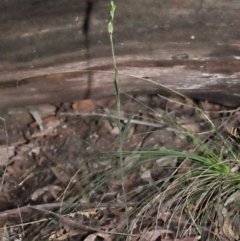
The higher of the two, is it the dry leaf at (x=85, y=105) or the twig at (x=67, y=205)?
the dry leaf at (x=85, y=105)

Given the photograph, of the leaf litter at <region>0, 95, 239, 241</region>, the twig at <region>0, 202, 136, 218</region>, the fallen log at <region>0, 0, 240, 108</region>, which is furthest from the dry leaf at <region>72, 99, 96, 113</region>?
the twig at <region>0, 202, 136, 218</region>

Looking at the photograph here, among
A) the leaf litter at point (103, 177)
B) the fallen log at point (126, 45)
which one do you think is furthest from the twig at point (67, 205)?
the fallen log at point (126, 45)

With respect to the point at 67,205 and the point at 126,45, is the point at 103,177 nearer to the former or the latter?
the point at 67,205

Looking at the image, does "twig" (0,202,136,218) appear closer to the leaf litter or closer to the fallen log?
the leaf litter

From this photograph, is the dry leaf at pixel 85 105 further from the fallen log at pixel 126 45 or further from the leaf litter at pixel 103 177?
the fallen log at pixel 126 45

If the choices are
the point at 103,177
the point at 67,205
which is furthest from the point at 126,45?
the point at 67,205

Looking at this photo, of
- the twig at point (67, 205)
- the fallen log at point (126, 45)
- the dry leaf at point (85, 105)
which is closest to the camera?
the fallen log at point (126, 45)

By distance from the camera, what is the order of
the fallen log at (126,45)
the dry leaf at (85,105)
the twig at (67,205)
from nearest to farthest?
the fallen log at (126,45), the twig at (67,205), the dry leaf at (85,105)

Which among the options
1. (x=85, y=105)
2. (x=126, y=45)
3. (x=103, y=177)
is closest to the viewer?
(x=126, y=45)

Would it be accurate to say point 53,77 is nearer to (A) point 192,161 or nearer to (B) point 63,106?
(B) point 63,106

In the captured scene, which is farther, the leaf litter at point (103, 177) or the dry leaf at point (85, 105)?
the dry leaf at point (85, 105)
